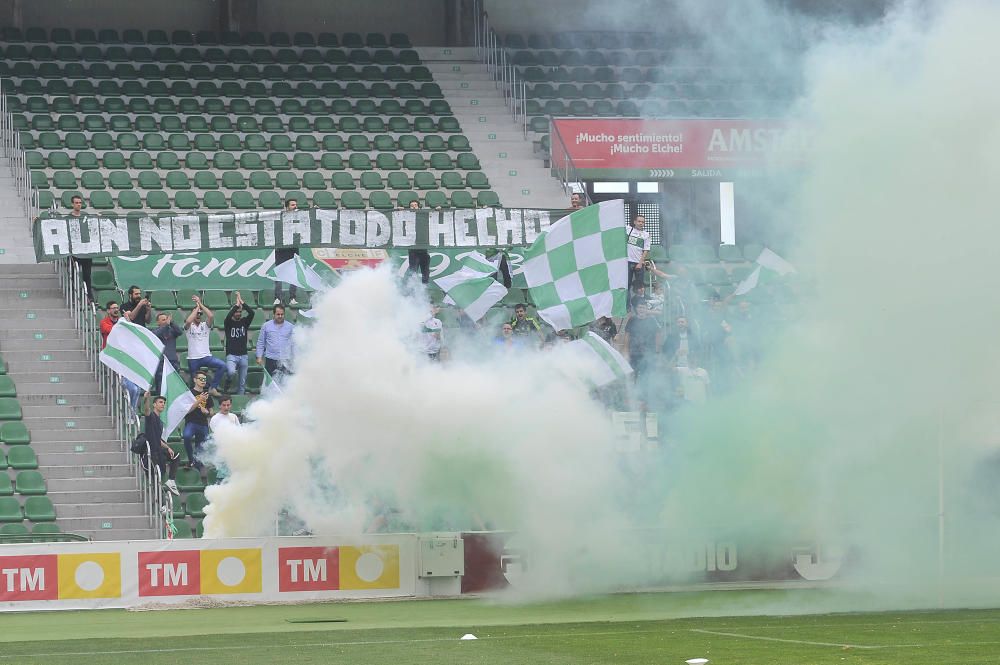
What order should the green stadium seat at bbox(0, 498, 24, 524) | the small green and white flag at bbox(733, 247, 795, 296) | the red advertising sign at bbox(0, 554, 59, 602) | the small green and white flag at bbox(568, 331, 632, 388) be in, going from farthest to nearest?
1. the green stadium seat at bbox(0, 498, 24, 524)
2. the small green and white flag at bbox(568, 331, 632, 388)
3. the small green and white flag at bbox(733, 247, 795, 296)
4. the red advertising sign at bbox(0, 554, 59, 602)

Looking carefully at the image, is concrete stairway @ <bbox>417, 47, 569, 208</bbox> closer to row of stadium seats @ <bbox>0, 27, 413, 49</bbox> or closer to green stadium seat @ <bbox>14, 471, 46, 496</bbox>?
row of stadium seats @ <bbox>0, 27, 413, 49</bbox>

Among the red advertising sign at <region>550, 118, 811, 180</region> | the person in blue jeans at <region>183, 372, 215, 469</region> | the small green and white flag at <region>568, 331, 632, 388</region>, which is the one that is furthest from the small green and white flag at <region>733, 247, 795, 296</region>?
the red advertising sign at <region>550, 118, 811, 180</region>

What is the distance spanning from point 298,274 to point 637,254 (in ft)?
15.7

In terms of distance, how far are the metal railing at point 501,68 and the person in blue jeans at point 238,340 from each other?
1063 centimetres

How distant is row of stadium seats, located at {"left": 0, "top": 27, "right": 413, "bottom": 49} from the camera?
30.7 metres

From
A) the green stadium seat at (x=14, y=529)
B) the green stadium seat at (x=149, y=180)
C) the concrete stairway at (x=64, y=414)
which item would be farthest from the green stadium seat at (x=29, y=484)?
the green stadium seat at (x=149, y=180)

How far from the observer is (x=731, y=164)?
28.2 metres

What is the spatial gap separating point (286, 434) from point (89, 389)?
5.39 m

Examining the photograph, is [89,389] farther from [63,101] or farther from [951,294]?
[951,294]

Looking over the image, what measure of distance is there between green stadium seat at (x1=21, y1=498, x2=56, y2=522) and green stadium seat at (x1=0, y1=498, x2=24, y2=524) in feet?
0.34

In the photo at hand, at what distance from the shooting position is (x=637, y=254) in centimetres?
2233

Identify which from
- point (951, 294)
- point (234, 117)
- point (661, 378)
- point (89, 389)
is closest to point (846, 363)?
point (951, 294)

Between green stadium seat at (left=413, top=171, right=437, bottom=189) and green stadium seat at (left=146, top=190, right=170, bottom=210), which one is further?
green stadium seat at (left=413, top=171, right=437, bottom=189)

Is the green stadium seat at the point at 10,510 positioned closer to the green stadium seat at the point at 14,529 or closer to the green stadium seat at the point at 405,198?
the green stadium seat at the point at 14,529
